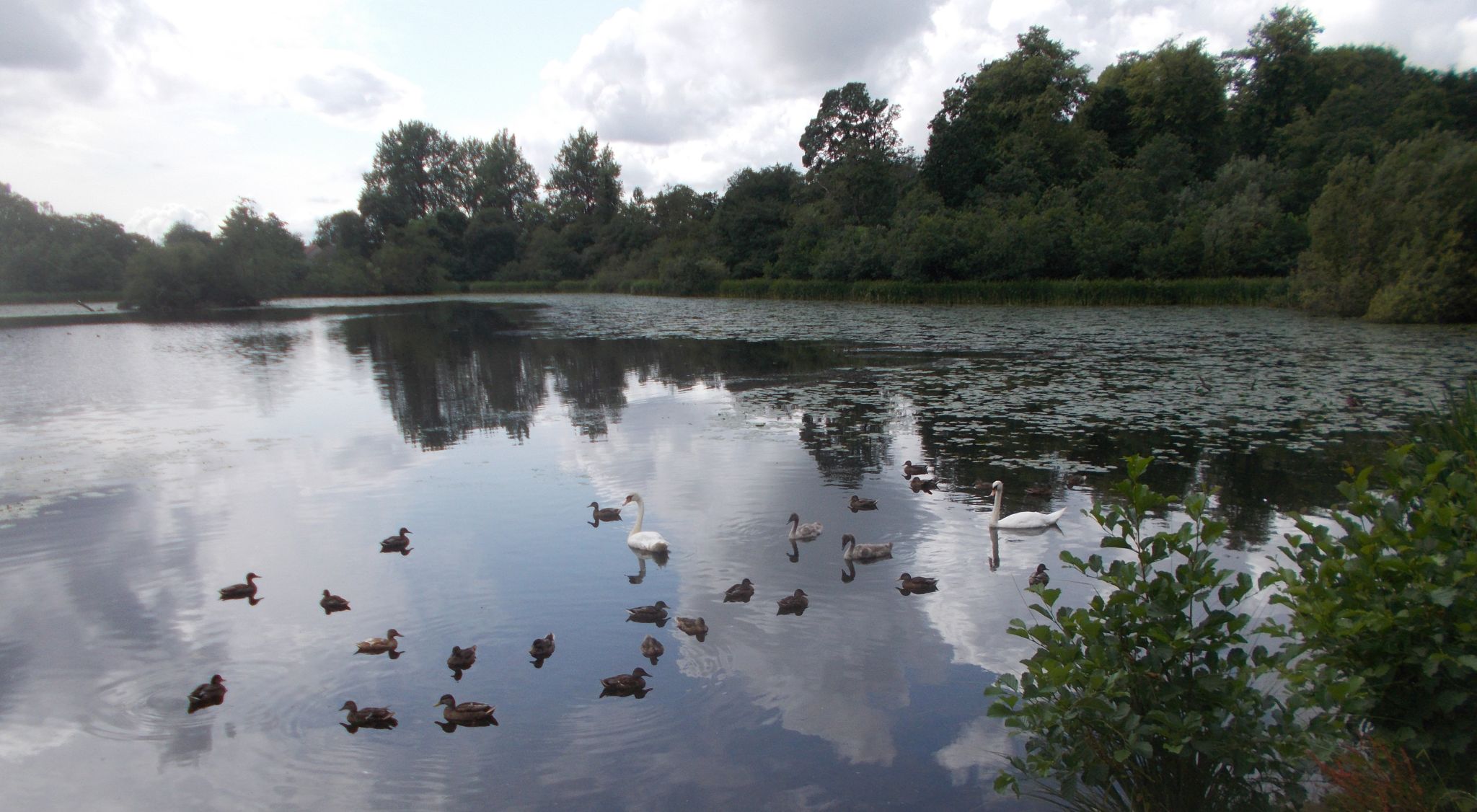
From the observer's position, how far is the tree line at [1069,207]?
29.3 metres

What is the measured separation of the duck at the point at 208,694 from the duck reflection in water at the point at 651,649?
2.76 m

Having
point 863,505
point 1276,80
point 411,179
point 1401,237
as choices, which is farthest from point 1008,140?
point 411,179

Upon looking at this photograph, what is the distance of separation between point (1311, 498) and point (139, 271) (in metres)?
65.2

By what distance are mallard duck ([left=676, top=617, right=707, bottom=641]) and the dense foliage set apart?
393 cm

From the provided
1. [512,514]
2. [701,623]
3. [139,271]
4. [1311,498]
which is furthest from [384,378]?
[139,271]

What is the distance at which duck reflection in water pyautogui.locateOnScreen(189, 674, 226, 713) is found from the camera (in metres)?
5.51

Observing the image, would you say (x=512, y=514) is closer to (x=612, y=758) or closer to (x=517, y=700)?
(x=517, y=700)

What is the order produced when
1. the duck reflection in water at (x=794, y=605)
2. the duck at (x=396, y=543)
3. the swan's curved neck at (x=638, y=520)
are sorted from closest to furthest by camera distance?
the duck reflection in water at (x=794, y=605)
the duck at (x=396, y=543)
the swan's curved neck at (x=638, y=520)

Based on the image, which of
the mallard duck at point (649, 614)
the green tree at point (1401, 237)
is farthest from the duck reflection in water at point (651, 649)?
the green tree at point (1401, 237)

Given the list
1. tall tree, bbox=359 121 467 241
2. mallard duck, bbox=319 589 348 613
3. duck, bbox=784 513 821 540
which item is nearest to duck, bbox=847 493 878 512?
duck, bbox=784 513 821 540

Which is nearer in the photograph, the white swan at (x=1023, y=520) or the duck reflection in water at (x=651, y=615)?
the duck reflection in water at (x=651, y=615)

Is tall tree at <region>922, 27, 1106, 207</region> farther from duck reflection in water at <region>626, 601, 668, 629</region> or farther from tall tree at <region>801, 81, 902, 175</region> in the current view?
duck reflection in water at <region>626, 601, 668, 629</region>

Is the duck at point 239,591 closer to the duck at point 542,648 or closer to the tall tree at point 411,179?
the duck at point 542,648

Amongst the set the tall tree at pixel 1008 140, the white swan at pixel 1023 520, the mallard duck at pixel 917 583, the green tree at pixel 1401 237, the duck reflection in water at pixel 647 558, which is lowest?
the duck reflection in water at pixel 647 558
